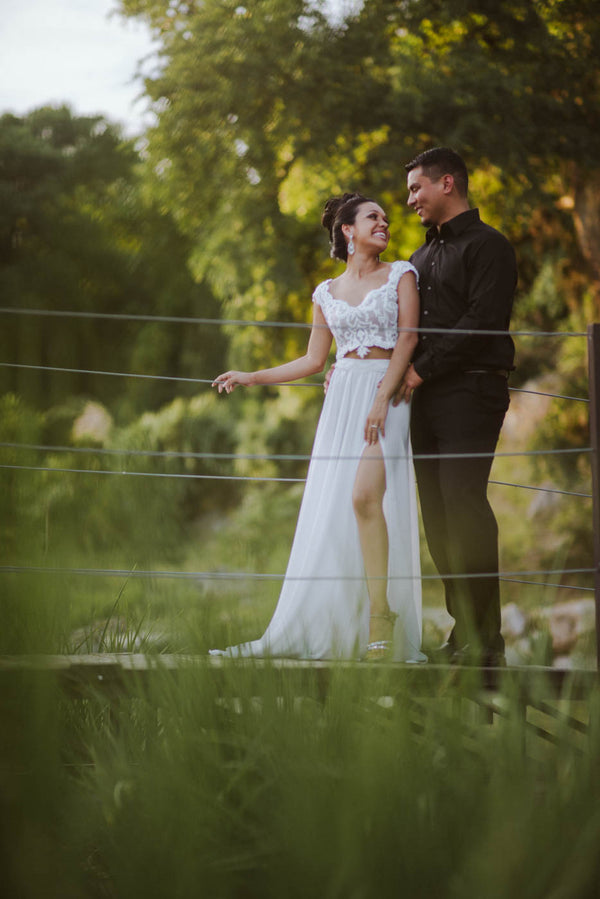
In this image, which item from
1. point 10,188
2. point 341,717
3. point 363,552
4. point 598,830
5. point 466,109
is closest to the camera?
point 598,830

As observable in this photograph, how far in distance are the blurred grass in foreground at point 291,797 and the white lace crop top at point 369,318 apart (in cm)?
105

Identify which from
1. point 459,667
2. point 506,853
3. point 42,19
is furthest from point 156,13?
point 506,853

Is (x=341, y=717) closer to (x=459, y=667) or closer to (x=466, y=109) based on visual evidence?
(x=459, y=667)

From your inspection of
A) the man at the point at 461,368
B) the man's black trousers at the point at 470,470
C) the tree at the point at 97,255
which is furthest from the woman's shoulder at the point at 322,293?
the tree at the point at 97,255

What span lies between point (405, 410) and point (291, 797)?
50.7 inches

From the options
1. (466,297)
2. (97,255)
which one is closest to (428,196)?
(466,297)

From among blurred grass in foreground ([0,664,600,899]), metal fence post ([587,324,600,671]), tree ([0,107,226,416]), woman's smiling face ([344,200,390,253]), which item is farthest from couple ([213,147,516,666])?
tree ([0,107,226,416])

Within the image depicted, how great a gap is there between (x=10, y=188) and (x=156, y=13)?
91.7 inches

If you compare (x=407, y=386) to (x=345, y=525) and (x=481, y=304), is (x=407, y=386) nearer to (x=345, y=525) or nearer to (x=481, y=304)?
(x=481, y=304)

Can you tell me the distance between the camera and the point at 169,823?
1562 mm

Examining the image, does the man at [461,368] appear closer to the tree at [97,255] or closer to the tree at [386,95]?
the tree at [386,95]

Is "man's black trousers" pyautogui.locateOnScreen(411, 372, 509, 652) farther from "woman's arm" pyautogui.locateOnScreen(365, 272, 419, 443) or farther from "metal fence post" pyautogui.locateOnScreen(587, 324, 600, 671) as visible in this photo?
"metal fence post" pyautogui.locateOnScreen(587, 324, 600, 671)

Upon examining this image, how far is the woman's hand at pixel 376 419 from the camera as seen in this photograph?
260 cm

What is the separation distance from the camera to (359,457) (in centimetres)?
255
